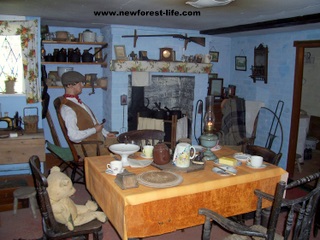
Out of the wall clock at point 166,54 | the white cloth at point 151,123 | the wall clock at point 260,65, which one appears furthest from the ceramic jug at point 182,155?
the wall clock at point 260,65

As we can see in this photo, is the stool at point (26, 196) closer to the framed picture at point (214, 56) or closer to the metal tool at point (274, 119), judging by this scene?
the metal tool at point (274, 119)

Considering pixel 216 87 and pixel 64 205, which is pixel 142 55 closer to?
pixel 216 87

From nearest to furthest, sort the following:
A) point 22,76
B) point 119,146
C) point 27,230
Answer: point 119,146 < point 27,230 < point 22,76

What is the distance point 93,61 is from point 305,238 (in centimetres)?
411

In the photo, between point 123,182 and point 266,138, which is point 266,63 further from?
point 123,182

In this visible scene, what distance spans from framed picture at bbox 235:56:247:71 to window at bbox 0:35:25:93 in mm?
3659

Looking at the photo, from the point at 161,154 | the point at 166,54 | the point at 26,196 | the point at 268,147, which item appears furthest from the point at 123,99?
the point at 161,154

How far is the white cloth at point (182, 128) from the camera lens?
5.30 metres

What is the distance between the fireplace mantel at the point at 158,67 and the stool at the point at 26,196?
218 cm

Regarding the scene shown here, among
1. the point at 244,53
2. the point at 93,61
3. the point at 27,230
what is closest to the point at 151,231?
the point at 27,230

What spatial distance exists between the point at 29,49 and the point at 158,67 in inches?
75.0

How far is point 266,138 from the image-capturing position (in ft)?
18.1

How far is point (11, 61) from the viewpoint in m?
4.72

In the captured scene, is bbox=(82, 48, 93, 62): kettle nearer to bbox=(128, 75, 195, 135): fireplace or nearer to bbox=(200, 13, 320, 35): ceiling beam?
bbox=(128, 75, 195, 135): fireplace
